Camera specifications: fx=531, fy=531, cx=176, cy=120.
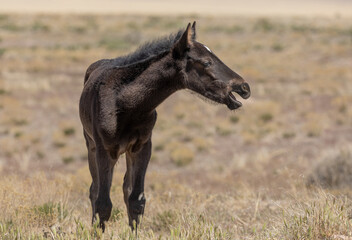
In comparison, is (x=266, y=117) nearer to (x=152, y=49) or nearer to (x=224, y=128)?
(x=224, y=128)

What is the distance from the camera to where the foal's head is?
17.8ft

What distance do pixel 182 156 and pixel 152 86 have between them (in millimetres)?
13171

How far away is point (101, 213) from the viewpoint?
590 centimetres

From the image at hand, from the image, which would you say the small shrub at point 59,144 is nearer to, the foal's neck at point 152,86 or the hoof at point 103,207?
the hoof at point 103,207

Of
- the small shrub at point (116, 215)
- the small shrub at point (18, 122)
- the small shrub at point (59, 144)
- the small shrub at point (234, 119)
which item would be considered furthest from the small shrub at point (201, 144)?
the small shrub at point (116, 215)

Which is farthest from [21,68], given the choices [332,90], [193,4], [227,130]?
[193,4]

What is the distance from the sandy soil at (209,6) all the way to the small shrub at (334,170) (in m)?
113

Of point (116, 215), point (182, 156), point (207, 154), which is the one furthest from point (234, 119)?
point (116, 215)

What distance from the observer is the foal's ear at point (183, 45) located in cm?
546

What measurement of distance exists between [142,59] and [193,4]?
152 m

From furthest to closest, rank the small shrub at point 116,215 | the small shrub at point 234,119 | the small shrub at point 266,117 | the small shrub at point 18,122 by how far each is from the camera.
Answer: the small shrub at point 266,117 < the small shrub at point 234,119 < the small shrub at point 18,122 < the small shrub at point 116,215

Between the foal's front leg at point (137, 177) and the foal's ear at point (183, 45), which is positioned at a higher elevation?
the foal's ear at point (183, 45)

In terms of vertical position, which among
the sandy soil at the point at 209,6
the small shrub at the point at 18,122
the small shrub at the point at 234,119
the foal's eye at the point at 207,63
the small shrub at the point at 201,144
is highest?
the sandy soil at the point at 209,6

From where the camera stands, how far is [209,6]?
15038 centimetres
